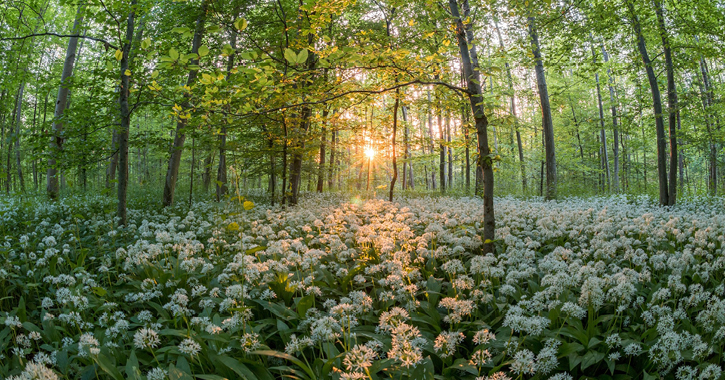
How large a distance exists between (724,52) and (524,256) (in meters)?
8.89

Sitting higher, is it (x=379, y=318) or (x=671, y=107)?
(x=671, y=107)

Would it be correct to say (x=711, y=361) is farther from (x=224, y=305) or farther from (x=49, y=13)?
(x=49, y=13)

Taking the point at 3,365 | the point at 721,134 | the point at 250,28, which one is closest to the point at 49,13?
the point at 250,28

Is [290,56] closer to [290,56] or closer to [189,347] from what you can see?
[290,56]

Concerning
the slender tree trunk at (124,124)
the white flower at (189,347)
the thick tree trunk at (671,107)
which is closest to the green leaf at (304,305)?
the white flower at (189,347)

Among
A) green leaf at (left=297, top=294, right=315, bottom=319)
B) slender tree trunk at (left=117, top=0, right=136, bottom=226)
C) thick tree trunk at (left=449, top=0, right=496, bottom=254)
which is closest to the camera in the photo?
green leaf at (left=297, top=294, right=315, bottom=319)

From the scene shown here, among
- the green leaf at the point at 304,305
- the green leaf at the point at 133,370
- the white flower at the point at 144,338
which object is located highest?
the white flower at the point at 144,338

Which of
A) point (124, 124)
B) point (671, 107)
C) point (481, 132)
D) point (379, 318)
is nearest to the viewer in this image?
point (379, 318)

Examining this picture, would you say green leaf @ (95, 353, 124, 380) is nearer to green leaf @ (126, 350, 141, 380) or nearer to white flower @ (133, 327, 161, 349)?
green leaf @ (126, 350, 141, 380)

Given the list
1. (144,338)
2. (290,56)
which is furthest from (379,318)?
(290,56)

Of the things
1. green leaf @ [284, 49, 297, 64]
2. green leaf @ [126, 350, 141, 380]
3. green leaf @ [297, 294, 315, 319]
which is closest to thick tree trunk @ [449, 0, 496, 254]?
green leaf @ [297, 294, 315, 319]

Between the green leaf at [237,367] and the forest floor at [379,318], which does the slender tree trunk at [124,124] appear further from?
the green leaf at [237,367]

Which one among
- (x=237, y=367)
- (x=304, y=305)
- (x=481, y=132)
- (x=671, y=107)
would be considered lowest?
(x=237, y=367)

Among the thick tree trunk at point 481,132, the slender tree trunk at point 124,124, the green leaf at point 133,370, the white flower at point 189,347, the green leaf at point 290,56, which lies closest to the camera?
the green leaf at point 133,370
